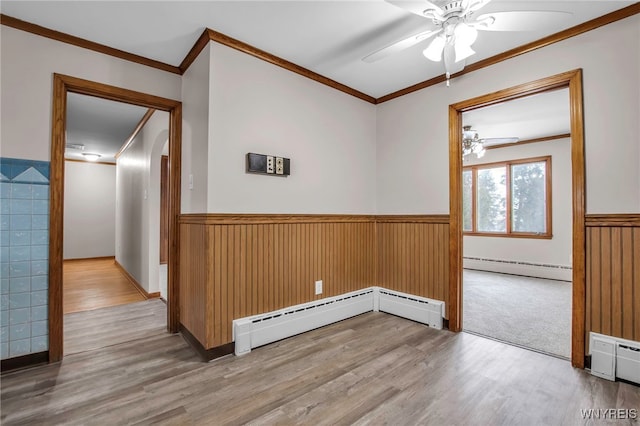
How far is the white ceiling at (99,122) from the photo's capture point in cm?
386

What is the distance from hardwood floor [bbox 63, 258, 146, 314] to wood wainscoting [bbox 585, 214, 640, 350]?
4.90 m

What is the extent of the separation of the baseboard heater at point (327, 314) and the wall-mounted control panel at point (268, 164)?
4.20 ft

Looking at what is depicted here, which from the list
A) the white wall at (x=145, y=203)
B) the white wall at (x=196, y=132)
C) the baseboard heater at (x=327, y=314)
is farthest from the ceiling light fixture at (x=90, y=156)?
the baseboard heater at (x=327, y=314)

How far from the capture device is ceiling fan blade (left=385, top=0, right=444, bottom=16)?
166cm

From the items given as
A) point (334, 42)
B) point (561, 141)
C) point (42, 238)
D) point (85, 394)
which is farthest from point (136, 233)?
point (561, 141)

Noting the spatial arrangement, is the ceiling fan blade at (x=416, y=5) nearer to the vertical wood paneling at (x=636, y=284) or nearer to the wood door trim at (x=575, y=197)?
the wood door trim at (x=575, y=197)

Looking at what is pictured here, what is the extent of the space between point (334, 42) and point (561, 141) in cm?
497

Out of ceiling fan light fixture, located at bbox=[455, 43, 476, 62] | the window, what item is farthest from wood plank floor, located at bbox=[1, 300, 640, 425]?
the window

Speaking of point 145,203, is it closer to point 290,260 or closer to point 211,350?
point 290,260

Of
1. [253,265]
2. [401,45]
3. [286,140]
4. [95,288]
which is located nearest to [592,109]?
[401,45]

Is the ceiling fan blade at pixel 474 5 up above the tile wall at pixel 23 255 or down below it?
above

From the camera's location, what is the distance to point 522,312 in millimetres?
3461

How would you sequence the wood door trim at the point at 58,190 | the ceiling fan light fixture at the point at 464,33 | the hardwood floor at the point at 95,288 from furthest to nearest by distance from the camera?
1. the hardwood floor at the point at 95,288
2. the wood door trim at the point at 58,190
3. the ceiling fan light fixture at the point at 464,33

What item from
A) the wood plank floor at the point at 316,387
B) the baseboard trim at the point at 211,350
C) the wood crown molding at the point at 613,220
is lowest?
the wood plank floor at the point at 316,387
